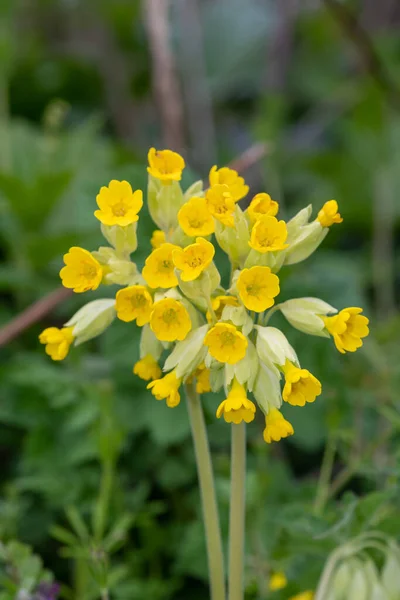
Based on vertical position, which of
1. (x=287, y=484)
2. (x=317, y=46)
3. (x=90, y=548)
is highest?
(x=317, y=46)

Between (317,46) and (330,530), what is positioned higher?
Result: (317,46)

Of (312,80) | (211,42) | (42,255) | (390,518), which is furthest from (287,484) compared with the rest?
(211,42)

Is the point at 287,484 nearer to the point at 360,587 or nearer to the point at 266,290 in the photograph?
the point at 360,587

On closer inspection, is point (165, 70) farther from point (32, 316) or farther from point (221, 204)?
point (221, 204)

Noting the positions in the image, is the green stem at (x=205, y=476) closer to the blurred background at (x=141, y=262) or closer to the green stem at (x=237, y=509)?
the green stem at (x=237, y=509)

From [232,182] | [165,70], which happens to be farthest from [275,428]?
[165,70]

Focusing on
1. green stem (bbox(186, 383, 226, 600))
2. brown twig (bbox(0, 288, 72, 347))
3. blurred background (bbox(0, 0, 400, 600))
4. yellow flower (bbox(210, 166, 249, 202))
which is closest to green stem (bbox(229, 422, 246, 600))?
green stem (bbox(186, 383, 226, 600))

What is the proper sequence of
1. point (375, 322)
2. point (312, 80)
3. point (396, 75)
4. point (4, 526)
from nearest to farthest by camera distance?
1. point (4, 526)
2. point (375, 322)
3. point (396, 75)
4. point (312, 80)
